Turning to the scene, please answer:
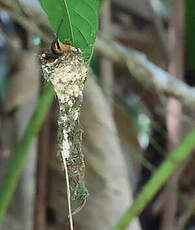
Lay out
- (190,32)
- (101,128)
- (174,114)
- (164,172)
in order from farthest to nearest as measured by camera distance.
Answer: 1. (190,32)
2. (174,114)
3. (101,128)
4. (164,172)

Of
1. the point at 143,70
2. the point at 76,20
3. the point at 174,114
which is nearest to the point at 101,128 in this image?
the point at 143,70

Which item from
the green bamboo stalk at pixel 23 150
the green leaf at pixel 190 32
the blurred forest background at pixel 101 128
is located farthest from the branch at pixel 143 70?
the green leaf at pixel 190 32

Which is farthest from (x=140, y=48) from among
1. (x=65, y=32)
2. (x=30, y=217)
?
(x=65, y=32)

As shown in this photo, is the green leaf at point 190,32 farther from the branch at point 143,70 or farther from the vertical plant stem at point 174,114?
the branch at point 143,70

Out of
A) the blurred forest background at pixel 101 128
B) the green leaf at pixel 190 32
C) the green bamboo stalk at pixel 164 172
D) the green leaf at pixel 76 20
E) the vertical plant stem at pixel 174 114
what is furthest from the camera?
the green leaf at pixel 190 32

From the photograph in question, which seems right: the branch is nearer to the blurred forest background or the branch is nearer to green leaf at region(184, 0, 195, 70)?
the blurred forest background

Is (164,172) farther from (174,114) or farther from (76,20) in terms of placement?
(76,20)

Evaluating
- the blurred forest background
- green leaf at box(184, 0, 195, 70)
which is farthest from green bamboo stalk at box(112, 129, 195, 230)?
green leaf at box(184, 0, 195, 70)
